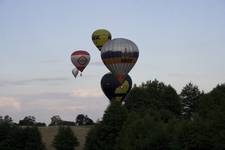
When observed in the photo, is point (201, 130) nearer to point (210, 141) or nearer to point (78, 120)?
point (210, 141)

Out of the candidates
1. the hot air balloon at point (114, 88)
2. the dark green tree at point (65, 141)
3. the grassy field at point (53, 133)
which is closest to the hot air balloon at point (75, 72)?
the hot air balloon at point (114, 88)

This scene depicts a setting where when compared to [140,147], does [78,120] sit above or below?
above

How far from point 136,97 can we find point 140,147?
1893 inches

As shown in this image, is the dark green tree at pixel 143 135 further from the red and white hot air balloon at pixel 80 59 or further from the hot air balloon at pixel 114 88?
the red and white hot air balloon at pixel 80 59

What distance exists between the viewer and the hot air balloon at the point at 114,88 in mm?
98750

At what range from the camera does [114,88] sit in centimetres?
9875

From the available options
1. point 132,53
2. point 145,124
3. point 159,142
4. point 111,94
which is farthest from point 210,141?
point 111,94

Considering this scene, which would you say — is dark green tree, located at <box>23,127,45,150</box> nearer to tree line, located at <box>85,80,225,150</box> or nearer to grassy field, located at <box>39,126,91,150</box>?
tree line, located at <box>85,80,225,150</box>

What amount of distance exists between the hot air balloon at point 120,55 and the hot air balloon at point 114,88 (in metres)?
7.65

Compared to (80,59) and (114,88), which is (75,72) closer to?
(80,59)

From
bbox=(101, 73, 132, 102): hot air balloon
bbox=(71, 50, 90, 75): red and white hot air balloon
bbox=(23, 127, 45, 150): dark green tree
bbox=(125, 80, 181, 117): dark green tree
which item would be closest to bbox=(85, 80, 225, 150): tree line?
bbox=(101, 73, 132, 102): hot air balloon

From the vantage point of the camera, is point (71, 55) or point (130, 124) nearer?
point (130, 124)

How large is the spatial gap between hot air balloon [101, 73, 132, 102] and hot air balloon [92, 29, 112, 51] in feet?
17.4

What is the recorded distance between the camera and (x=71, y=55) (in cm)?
10562
